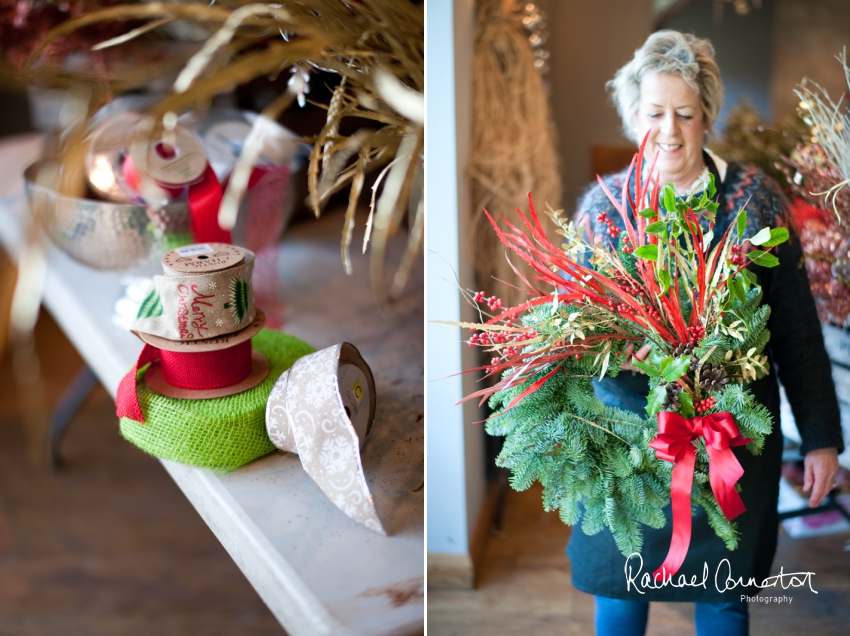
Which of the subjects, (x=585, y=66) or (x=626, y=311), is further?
(x=585, y=66)

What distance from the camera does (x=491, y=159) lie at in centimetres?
83

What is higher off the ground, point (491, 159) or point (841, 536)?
point (491, 159)

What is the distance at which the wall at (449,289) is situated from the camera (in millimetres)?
780

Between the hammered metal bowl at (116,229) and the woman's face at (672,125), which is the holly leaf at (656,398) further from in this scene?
the hammered metal bowl at (116,229)

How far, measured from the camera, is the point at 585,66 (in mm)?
727

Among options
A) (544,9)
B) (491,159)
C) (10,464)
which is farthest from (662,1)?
(10,464)

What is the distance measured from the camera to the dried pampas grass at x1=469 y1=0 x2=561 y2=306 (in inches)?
30.4

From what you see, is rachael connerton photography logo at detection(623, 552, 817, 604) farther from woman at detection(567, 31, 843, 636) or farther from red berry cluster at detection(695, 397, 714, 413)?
red berry cluster at detection(695, 397, 714, 413)

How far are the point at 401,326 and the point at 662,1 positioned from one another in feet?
1.71

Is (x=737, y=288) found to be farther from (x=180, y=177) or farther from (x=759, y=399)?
(x=180, y=177)

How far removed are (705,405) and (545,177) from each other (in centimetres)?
31

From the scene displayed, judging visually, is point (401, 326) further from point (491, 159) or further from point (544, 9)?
point (544, 9)

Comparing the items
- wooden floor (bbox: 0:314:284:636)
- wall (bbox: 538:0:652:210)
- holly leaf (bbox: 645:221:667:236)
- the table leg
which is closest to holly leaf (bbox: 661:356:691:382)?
holly leaf (bbox: 645:221:667:236)

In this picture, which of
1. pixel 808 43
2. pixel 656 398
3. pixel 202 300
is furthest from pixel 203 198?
pixel 808 43
